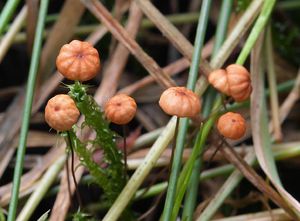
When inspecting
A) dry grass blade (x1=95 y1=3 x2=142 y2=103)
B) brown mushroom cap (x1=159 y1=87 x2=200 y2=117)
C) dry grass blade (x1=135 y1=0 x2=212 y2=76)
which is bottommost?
brown mushroom cap (x1=159 y1=87 x2=200 y2=117)

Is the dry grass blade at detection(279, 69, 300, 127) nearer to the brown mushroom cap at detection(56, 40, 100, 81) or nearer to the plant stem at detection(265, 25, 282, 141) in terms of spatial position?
the plant stem at detection(265, 25, 282, 141)

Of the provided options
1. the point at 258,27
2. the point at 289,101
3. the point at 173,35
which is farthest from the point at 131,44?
the point at 289,101

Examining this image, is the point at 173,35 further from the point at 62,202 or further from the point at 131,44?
the point at 62,202

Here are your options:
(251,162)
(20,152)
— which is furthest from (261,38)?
(20,152)

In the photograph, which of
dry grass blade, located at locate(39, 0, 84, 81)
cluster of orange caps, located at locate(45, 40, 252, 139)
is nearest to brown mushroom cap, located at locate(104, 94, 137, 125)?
cluster of orange caps, located at locate(45, 40, 252, 139)

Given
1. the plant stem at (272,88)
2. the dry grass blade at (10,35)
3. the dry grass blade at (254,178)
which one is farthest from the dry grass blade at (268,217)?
the dry grass blade at (10,35)

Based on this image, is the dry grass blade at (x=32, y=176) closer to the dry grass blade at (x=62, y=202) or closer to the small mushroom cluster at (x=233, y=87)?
the dry grass blade at (x=62, y=202)

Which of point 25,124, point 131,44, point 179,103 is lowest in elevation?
point 179,103
